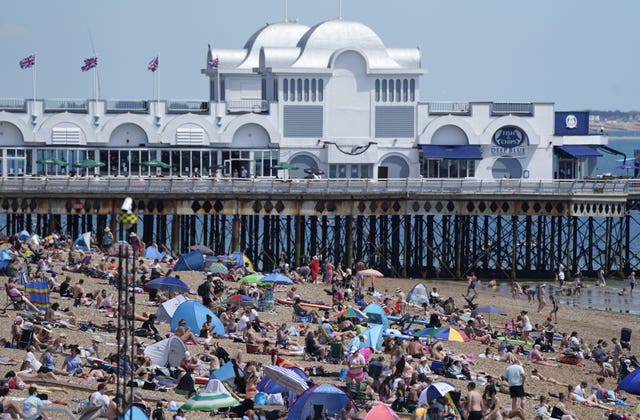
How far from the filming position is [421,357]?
33.4 m

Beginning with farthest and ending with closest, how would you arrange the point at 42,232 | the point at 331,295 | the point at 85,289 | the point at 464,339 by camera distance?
the point at 42,232 < the point at 331,295 < the point at 85,289 < the point at 464,339

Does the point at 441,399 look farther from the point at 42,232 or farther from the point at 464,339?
the point at 42,232

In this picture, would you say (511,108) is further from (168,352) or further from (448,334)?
(168,352)

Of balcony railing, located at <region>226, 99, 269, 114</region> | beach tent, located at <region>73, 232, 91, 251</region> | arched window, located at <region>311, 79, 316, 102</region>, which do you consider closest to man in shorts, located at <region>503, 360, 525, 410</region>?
beach tent, located at <region>73, 232, 91, 251</region>

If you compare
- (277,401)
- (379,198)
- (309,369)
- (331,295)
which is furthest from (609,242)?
(277,401)

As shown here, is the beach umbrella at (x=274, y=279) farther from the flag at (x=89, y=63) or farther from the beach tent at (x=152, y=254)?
the flag at (x=89, y=63)

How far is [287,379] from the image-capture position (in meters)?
27.6

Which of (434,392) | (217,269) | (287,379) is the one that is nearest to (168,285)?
(217,269)

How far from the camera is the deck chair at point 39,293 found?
3475 centimetres

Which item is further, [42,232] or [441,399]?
[42,232]

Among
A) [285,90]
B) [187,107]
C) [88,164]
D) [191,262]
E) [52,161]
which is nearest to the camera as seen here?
[191,262]

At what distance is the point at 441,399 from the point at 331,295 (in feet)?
62.1

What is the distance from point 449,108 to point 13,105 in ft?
61.9

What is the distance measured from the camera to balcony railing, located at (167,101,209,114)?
200ft
